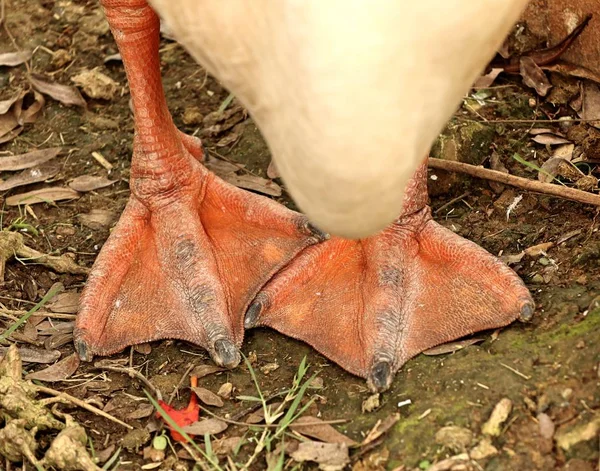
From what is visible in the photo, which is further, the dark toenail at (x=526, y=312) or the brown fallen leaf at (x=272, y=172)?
the brown fallen leaf at (x=272, y=172)

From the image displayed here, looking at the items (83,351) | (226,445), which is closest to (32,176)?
(83,351)

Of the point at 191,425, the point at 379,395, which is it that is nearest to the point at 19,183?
the point at 191,425

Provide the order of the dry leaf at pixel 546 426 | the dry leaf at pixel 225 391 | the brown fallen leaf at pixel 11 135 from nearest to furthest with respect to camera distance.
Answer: the dry leaf at pixel 546 426 < the dry leaf at pixel 225 391 < the brown fallen leaf at pixel 11 135

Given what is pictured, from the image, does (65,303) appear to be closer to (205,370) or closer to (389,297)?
(205,370)


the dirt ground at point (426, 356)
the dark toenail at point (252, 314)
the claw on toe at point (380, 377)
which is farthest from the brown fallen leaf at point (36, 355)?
the claw on toe at point (380, 377)

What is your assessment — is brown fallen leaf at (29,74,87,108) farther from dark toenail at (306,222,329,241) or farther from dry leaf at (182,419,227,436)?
dry leaf at (182,419,227,436)

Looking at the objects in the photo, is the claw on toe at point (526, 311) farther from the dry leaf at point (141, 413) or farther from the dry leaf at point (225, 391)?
the dry leaf at point (141, 413)

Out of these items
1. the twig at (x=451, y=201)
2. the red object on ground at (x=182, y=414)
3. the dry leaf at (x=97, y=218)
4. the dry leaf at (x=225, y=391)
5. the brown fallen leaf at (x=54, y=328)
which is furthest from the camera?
the dry leaf at (x=97, y=218)

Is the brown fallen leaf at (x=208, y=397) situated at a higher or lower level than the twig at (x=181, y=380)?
higher
